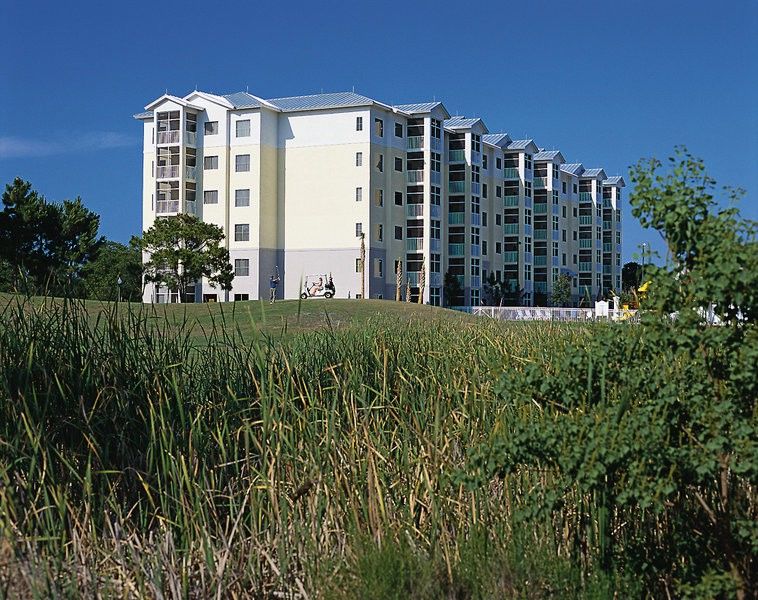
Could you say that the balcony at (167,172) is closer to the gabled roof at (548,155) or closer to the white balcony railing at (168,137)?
the white balcony railing at (168,137)

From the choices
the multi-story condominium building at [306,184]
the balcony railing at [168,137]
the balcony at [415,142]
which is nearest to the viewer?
the multi-story condominium building at [306,184]

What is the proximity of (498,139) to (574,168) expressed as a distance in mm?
12566

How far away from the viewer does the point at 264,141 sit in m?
50.8

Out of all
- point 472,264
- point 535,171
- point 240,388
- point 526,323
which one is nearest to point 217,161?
point 472,264

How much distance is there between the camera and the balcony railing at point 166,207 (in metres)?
51.6

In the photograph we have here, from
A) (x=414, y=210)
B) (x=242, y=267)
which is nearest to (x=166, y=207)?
(x=242, y=267)

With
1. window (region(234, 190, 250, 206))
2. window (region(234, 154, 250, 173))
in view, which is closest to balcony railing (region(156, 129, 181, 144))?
window (region(234, 154, 250, 173))

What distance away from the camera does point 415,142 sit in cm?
5366

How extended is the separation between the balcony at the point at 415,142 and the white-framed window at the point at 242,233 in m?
9.89

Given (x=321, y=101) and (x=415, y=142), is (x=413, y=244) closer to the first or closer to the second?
(x=415, y=142)

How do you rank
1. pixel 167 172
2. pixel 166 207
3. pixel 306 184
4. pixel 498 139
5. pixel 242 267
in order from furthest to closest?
1. pixel 498 139
2. pixel 166 207
3. pixel 167 172
4. pixel 306 184
5. pixel 242 267

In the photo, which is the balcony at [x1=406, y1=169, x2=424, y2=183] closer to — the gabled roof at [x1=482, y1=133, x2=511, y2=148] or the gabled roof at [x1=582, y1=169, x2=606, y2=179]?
the gabled roof at [x1=482, y1=133, x2=511, y2=148]

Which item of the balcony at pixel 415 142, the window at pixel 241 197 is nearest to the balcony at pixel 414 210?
the balcony at pixel 415 142

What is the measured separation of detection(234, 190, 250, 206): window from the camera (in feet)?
167
